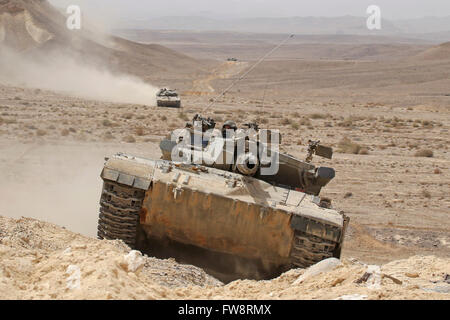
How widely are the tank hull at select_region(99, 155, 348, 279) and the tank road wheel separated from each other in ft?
0.05

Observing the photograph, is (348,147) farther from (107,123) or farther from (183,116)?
(107,123)

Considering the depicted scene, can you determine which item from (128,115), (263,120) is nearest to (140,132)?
(128,115)

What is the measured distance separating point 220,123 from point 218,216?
20591 millimetres

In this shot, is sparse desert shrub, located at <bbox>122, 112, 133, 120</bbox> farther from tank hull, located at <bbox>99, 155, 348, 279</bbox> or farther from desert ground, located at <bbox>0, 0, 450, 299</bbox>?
tank hull, located at <bbox>99, 155, 348, 279</bbox>

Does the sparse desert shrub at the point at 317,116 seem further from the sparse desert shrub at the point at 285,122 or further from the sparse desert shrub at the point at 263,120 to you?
the sparse desert shrub at the point at 285,122

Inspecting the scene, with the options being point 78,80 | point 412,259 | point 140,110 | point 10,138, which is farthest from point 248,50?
point 412,259

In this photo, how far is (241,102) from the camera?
135ft

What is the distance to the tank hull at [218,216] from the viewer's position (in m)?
9.18

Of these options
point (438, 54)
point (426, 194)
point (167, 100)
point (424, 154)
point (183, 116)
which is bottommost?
point (426, 194)

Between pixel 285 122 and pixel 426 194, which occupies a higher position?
pixel 285 122

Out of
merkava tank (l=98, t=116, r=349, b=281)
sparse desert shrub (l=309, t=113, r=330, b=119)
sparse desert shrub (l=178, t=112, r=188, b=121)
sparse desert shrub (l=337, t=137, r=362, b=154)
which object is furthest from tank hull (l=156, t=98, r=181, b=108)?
merkava tank (l=98, t=116, r=349, b=281)

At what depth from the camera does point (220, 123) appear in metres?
29.8
